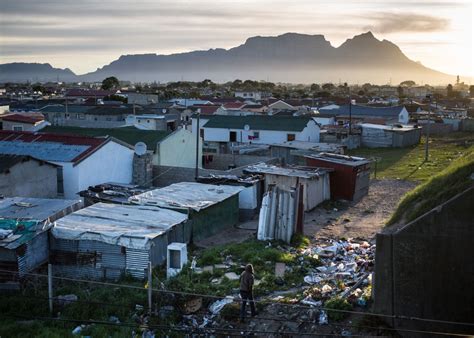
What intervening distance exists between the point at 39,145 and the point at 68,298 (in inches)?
547

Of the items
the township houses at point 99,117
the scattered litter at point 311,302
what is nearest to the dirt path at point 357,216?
the scattered litter at point 311,302

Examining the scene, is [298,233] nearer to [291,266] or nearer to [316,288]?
[291,266]

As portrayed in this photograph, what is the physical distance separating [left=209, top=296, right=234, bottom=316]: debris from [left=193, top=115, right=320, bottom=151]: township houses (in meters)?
32.3

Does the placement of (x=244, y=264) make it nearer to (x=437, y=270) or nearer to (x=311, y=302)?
(x=311, y=302)

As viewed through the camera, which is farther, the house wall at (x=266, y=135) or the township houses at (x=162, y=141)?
the house wall at (x=266, y=135)

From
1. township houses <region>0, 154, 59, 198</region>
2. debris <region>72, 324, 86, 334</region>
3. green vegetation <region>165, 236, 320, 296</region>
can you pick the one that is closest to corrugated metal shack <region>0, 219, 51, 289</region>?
debris <region>72, 324, 86, 334</region>

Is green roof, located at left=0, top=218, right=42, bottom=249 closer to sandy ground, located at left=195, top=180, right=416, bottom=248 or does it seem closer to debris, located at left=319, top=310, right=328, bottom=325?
sandy ground, located at left=195, top=180, right=416, bottom=248

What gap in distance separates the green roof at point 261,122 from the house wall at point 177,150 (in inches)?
503

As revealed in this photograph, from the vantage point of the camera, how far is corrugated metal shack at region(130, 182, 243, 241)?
61.6 feet

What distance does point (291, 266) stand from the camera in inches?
611

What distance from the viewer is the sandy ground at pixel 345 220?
65.5 ft

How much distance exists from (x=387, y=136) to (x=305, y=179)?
25668 millimetres

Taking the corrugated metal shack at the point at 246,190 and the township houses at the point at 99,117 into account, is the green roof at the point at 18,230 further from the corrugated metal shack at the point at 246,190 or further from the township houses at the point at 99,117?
the township houses at the point at 99,117

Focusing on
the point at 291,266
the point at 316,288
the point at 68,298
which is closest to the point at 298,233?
the point at 291,266
